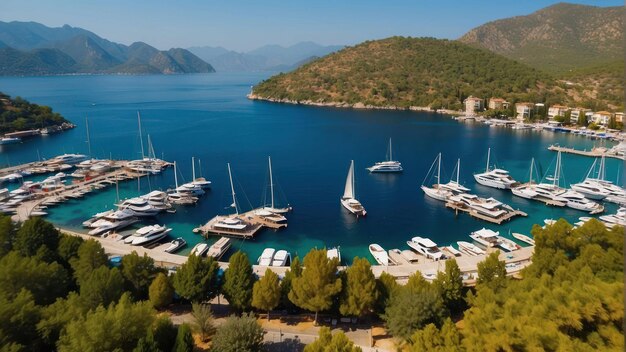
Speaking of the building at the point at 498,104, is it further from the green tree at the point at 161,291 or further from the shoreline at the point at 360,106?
the green tree at the point at 161,291

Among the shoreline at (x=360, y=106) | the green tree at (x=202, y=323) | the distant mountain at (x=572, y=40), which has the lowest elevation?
the green tree at (x=202, y=323)

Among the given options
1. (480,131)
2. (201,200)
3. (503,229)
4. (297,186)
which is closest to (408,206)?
(503,229)

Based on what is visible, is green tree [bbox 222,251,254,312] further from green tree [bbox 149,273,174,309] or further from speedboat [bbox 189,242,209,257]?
speedboat [bbox 189,242,209,257]

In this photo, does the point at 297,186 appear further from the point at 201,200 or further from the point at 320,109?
the point at 320,109

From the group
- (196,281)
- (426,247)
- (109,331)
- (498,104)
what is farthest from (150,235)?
(498,104)

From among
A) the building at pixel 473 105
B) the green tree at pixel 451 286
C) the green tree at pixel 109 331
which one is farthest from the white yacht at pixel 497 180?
the building at pixel 473 105

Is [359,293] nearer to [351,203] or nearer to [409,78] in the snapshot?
[351,203]
